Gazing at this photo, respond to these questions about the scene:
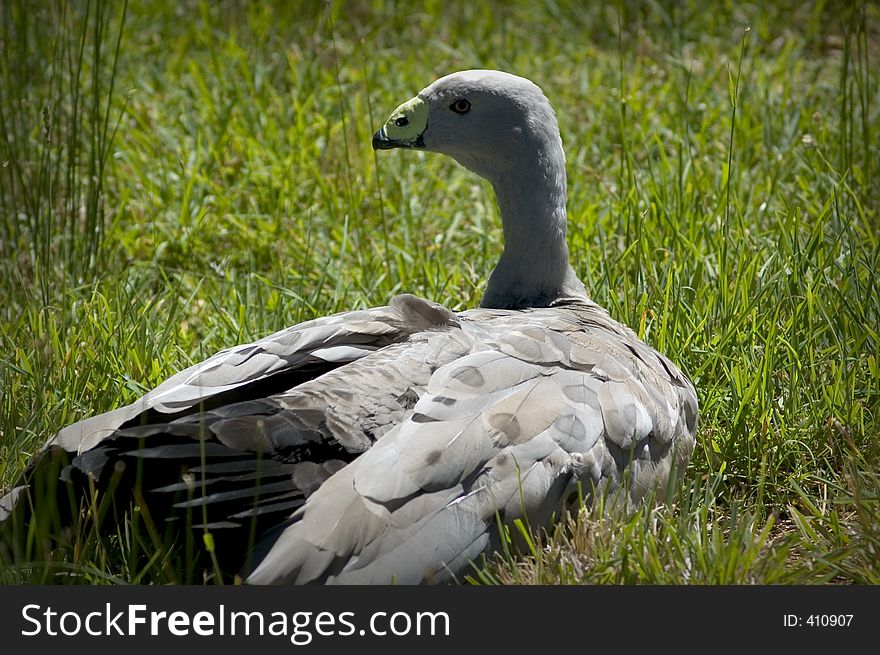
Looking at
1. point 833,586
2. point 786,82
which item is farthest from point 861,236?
point 833,586

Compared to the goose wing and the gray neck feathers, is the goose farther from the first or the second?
the gray neck feathers

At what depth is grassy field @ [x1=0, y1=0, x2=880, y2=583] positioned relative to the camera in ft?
9.80

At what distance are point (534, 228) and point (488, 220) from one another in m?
1.28

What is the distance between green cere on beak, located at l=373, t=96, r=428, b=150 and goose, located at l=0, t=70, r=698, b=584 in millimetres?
748

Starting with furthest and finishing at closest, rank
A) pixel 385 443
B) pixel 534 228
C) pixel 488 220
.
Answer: pixel 488 220, pixel 534 228, pixel 385 443

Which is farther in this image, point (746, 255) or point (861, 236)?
point (861, 236)

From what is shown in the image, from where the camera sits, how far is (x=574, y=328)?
2.98 metres

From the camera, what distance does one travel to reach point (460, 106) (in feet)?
11.1

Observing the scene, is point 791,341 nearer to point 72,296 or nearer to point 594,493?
point 594,493

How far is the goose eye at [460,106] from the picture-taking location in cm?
337

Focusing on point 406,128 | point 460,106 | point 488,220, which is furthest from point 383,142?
point 488,220

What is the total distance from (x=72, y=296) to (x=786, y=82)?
3.44m

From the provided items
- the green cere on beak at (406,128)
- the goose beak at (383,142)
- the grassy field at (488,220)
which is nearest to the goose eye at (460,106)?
the green cere on beak at (406,128)

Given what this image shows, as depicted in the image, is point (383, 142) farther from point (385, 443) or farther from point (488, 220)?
point (385, 443)
